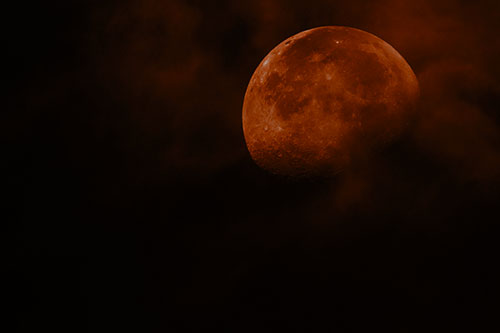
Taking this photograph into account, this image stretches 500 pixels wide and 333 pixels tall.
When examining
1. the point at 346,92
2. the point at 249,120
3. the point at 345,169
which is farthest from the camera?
the point at 249,120

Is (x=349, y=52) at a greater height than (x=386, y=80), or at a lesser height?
greater

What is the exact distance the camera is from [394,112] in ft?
6.34

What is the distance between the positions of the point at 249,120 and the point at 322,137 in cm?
44

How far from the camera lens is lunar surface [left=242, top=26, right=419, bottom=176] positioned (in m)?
1.88

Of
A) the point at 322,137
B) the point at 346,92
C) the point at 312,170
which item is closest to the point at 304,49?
the point at 346,92

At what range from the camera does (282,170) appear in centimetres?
209

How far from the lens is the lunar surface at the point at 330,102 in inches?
74.0

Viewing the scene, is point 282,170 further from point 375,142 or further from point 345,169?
point 375,142

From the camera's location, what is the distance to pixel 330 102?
1878mm

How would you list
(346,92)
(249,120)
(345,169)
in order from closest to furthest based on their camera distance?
(346,92), (345,169), (249,120)

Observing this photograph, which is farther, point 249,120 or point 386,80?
point 249,120

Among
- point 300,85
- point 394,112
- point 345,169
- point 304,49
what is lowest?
point 345,169

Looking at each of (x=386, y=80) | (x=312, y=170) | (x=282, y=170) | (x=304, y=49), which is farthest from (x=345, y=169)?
(x=304, y=49)

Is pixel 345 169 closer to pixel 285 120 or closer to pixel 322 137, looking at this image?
pixel 322 137
